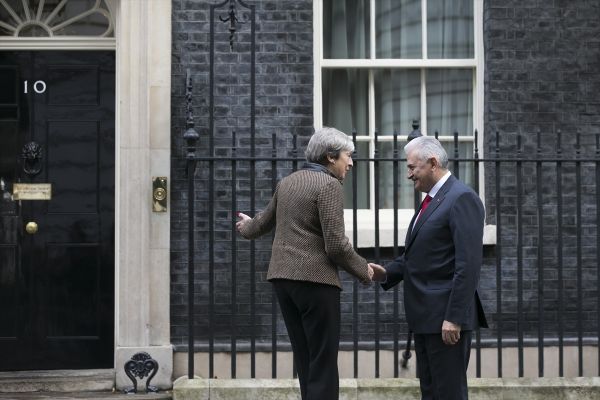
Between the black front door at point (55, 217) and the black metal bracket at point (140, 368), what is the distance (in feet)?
1.69

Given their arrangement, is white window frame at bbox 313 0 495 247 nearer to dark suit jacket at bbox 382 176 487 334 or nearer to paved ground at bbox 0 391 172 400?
paved ground at bbox 0 391 172 400

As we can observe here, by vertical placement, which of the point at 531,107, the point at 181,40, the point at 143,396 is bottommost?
the point at 143,396

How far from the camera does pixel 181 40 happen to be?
7.54 meters

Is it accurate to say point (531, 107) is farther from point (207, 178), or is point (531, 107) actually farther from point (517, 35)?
point (207, 178)

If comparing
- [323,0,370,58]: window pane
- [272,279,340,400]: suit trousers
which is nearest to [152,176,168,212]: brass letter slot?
[323,0,370,58]: window pane

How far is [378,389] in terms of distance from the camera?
6.84 m

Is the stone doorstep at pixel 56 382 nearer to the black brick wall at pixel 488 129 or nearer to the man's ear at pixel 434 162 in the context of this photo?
the black brick wall at pixel 488 129

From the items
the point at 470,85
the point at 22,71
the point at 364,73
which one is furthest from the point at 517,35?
the point at 22,71

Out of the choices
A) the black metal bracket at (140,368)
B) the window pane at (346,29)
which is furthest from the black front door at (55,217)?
the window pane at (346,29)

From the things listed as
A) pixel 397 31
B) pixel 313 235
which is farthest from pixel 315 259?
pixel 397 31

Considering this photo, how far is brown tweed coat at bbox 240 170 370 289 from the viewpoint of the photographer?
16.8ft

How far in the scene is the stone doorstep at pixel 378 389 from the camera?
682 centimetres

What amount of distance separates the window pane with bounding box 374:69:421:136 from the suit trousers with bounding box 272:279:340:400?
2980 millimetres

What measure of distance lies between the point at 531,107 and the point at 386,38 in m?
1.20
